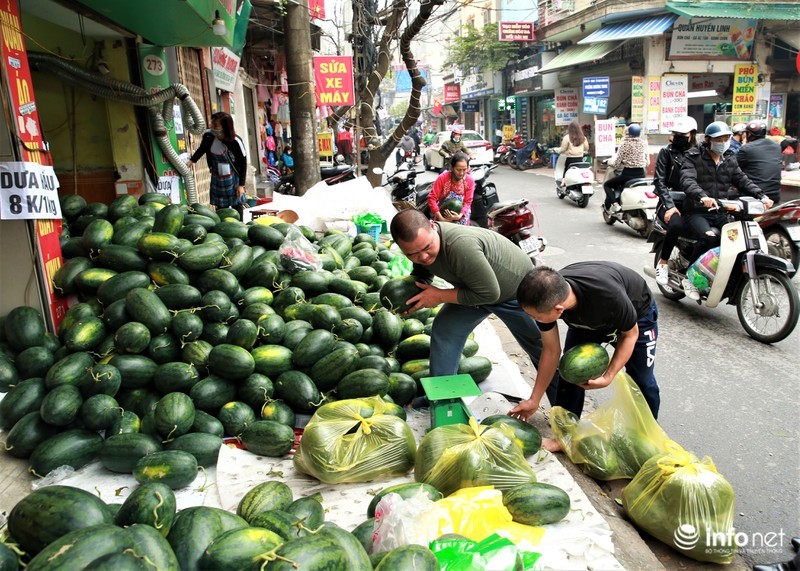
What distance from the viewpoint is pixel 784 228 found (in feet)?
20.4

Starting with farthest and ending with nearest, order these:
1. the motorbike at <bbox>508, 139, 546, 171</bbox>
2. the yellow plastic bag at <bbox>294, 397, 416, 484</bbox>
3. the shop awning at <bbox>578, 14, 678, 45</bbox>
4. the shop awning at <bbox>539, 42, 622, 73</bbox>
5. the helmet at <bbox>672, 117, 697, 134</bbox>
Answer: the motorbike at <bbox>508, 139, 546, 171</bbox> < the shop awning at <bbox>539, 42, 622, 73</bbox> < the shop awning at <bbox>578, 14, 678, 45</bbox> < the helmet at <bbox>672, 117, 697, 134</bbox> < the yellow plastic bag at <bbox>294, 397, 416, 484</bbox>

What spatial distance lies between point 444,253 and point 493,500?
150 centimetres

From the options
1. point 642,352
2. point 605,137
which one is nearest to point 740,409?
point 642,352

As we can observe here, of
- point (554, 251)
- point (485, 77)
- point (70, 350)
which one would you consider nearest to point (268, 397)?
point (70, 350)

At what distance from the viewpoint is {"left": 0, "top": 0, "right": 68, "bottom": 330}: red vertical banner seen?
3586mm

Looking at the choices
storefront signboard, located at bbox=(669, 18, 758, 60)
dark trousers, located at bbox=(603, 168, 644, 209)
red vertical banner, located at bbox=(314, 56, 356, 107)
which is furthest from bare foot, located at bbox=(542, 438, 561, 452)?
storefront signboard, located at bbox=(669, 18, 758, 60)

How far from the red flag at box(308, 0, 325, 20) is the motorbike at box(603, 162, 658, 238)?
7614 millimetres

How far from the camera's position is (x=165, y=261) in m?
4.04

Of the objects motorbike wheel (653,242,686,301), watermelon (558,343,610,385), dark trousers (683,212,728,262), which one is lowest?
motorbike wheel (653,242,686,301)

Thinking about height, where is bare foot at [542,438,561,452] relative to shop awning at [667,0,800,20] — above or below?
below

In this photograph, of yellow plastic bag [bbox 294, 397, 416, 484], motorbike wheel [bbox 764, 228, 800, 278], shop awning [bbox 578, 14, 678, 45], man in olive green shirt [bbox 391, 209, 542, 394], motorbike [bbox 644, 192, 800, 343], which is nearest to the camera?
yellow plastic bag [bbox 294, 397, 416, 484]

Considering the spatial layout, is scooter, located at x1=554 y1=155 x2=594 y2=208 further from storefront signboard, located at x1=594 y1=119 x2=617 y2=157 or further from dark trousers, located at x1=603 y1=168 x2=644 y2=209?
storefront signboard, located at x1=594 y1=119 x2=617 y2=157

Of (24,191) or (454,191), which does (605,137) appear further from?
(24,191)

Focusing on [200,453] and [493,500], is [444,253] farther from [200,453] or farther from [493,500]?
[200,453]
